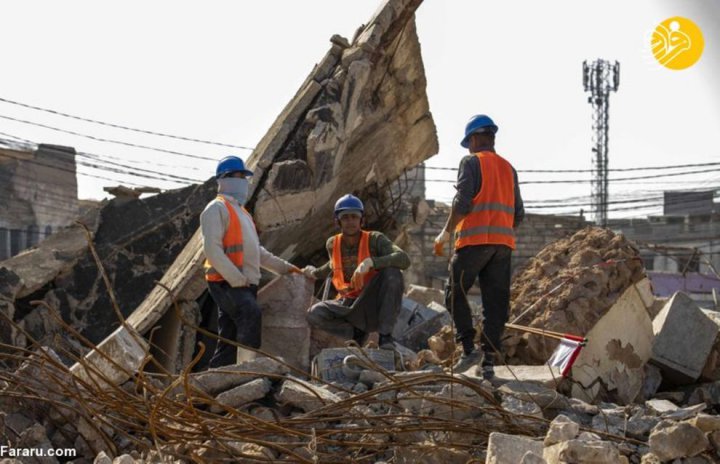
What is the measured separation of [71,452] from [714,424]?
10.4ft

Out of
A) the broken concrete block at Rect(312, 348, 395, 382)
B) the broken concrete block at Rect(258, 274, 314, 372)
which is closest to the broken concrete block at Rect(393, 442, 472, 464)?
the broken concrete block at Rect(312, 348, 395, 382)

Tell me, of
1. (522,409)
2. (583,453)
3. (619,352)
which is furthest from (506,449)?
(619,352)

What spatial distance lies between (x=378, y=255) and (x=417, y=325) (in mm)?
1729

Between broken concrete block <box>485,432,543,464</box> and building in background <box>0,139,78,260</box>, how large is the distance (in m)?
24.0

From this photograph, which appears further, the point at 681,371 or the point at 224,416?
the point at 681,371

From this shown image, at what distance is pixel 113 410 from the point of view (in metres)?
5.21

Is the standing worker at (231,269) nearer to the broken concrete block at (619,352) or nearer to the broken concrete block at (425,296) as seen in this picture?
the broken concrete block at (619,352)

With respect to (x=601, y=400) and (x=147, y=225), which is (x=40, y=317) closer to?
(x=147, y=225)

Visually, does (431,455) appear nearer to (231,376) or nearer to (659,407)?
(231,376)

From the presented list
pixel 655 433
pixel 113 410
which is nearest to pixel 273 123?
pixel 113 410

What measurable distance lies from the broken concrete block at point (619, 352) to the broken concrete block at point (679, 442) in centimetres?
177

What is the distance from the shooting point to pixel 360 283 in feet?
22.6

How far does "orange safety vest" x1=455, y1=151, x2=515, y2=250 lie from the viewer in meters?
6.02

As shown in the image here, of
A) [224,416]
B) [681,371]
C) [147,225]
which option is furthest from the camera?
[147,225]
